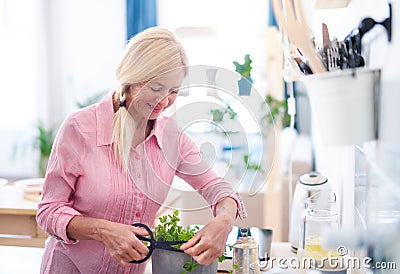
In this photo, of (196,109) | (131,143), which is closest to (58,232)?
(131,143)

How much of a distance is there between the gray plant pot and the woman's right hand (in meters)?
0.03

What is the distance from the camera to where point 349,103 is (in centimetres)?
76

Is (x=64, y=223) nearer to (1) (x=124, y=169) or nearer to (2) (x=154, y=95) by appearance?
(1) (x=124, y=169)

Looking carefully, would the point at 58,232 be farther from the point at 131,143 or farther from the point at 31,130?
the point at 31,130

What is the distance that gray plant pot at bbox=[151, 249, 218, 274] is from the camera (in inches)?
44.6

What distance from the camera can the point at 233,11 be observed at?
4.46 metres

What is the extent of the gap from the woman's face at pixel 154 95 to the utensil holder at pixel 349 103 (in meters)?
0.45

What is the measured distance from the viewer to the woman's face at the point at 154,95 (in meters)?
1.20

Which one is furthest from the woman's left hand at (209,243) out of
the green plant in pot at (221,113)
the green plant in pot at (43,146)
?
the green plant in pot at (43,146)

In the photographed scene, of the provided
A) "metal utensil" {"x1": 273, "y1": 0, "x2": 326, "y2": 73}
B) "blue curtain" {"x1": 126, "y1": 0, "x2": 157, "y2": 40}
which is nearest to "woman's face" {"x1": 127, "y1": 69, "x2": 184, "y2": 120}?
"metal utensil" {"x1": 273, "y1": 0, "x2": 326, "y2": 73}

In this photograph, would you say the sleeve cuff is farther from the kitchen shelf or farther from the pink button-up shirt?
the kitchen shelf

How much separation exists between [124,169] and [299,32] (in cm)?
64

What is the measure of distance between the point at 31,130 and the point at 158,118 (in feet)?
11.6

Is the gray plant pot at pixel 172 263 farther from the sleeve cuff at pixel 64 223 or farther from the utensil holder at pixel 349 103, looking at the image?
the utensil holder at pixel 349 103
